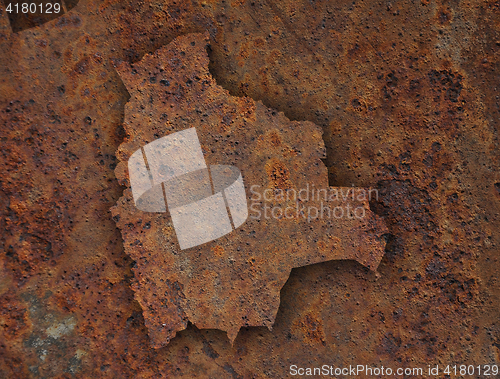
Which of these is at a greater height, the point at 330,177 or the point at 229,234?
the point at 330,177

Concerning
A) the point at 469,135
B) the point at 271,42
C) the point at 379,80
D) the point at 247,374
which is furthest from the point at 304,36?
the point at 247,374

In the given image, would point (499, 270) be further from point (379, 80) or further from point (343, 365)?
point (379, 80)

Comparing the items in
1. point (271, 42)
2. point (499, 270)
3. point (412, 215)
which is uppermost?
point (271, 42)

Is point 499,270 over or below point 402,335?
over
